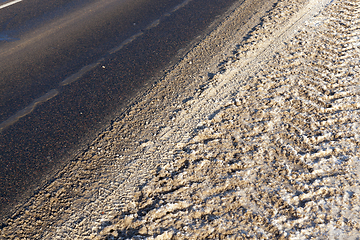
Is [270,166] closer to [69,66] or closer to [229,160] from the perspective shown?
[229,160]

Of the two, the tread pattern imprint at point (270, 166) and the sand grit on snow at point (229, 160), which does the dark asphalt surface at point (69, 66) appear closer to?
the sand grit on snow at point (229, 160)

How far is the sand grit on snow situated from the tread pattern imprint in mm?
11

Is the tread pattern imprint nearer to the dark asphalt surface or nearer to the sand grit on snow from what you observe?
the sand grit on snow

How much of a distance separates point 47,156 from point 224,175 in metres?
2.28

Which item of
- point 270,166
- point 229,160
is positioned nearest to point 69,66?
point 229,160

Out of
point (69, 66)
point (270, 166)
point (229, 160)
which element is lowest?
point (270, 166)

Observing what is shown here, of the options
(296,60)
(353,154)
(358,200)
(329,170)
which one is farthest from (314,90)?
(358,200)

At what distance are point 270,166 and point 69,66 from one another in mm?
3998

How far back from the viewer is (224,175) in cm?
306

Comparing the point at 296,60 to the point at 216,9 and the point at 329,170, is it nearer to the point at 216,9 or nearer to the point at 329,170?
the point at 329,170

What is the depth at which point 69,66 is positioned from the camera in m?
5.22

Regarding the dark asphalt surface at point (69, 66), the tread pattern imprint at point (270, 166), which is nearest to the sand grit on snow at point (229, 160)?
the tread pattern imprint at point (270, 166)

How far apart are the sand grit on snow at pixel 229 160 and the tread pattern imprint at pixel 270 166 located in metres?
0.01

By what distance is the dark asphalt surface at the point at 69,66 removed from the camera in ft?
12.3
